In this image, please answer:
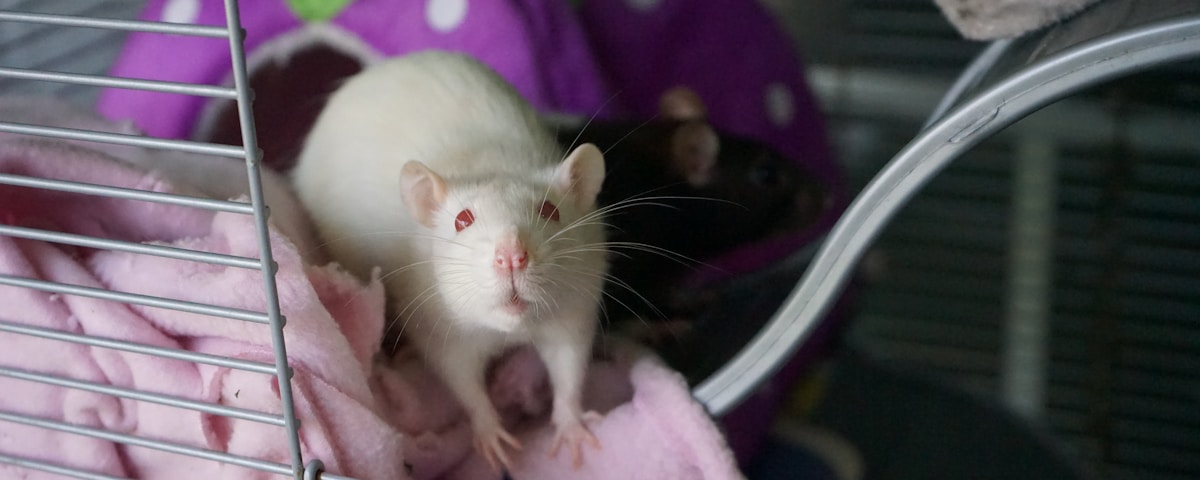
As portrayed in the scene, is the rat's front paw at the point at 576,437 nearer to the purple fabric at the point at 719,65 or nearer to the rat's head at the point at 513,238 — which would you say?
the rat's head at the point at 513,238

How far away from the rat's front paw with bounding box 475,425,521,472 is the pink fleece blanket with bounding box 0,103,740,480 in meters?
0.01

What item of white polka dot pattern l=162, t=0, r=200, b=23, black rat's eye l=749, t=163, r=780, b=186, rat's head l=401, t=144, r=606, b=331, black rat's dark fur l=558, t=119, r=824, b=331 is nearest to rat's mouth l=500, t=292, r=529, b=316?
rat's head l=401, t=144, r=606, b=331

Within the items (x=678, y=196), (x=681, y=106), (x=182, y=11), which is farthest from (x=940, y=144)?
(x=182, y=11)

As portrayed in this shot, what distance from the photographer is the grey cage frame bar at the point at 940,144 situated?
0.50 m

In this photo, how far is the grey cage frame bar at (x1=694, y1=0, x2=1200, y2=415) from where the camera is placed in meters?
0.50

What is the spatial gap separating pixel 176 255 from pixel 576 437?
0.94 feet

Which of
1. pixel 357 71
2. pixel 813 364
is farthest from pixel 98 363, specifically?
pixel 813 364

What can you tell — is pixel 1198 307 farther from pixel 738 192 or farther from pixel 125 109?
pixel 125 109

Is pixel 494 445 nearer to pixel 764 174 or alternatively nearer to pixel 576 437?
pixel 576 437

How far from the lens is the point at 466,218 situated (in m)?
0.64

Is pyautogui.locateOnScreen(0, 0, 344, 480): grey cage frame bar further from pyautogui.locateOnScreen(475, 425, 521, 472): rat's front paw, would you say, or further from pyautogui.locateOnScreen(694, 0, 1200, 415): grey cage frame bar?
pyautogui.locateOnScreen(694, 0, 1200, 415): grey cage frame bar

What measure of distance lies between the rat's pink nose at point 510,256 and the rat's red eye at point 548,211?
0.05 meters

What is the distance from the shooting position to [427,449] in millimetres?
712

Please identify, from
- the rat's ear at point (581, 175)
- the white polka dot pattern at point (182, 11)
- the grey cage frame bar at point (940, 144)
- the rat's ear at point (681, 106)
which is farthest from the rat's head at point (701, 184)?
the white polka dot pattern at point (182, 11)
